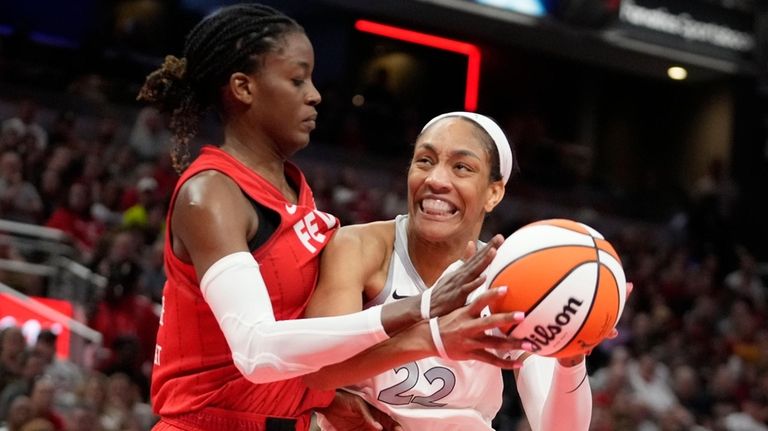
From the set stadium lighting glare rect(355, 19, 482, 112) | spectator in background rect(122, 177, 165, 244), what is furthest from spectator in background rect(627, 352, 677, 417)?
stadium lighting glare rect(355, 19, 482, 112)

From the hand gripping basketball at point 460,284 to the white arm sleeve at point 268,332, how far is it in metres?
0.17

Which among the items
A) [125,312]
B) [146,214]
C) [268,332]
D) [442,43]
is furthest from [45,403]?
[442,43]

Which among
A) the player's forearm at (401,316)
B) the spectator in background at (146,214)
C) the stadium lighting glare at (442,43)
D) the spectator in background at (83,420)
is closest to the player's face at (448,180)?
the player's forearm at (401,316)

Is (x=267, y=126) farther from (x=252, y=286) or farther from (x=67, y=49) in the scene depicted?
(x=67, y=49)

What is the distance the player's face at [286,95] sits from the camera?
137 inches

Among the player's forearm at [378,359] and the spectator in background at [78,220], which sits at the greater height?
the player's forearm at [378,359]

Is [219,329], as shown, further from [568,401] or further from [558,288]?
[568,401]

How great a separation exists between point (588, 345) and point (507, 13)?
35.1ft

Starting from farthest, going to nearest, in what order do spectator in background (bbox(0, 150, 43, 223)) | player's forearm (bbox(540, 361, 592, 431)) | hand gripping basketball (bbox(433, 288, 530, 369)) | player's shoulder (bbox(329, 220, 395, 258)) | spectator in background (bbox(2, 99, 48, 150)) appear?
spectator in background (bbox(2, 99, 48, 150))
spectator in background (bbox(0, 150, 43, 223))
player's shoulder (bbox(329, 220, 395, 258))
player's forearm (bbox(540, 361, 592, 431))
hand gripping basketball (bbox(433, 288, 530, 369))

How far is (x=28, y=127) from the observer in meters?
10.7

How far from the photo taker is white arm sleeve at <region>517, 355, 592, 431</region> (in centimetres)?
A: 362

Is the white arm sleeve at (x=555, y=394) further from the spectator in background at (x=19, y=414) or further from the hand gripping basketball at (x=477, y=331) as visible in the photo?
the spectator in background at (x=19, y=414)

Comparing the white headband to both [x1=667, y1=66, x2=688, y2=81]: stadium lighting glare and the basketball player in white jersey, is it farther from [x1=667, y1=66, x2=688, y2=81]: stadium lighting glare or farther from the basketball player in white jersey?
[x1=667, y1=66, x2=688, y2=81]: stadium lighting glare

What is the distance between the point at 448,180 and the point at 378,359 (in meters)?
0.67
